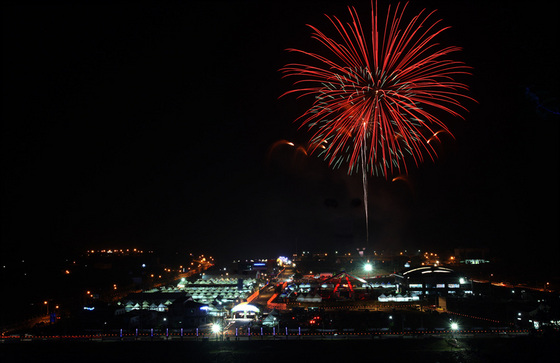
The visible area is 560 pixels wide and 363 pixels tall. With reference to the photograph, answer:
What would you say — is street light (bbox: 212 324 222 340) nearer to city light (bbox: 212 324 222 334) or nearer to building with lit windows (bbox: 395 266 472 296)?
city light (bbox: 212 324 222 334)

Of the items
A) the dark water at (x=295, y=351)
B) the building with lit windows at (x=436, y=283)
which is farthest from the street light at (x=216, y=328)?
the building with lit windows at (x=436, y=283)

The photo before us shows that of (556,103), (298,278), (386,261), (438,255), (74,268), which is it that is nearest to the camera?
(556,103)

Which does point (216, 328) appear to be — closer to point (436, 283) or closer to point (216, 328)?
point (216, 328)

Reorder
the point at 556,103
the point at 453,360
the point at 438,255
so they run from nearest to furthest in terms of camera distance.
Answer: the point at 556,103 < the point at 453,360 < the point at 438,255

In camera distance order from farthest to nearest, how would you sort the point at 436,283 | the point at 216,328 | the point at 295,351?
the point at 436,283, the point at 216,328, the point at 295,351

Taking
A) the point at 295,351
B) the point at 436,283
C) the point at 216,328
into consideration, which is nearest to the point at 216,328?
the point at 216,328

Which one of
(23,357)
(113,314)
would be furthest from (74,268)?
(23,357)

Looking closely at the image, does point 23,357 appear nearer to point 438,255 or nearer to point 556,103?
point 556,103

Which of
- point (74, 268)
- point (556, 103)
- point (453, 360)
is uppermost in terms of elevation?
point (556, 103)
